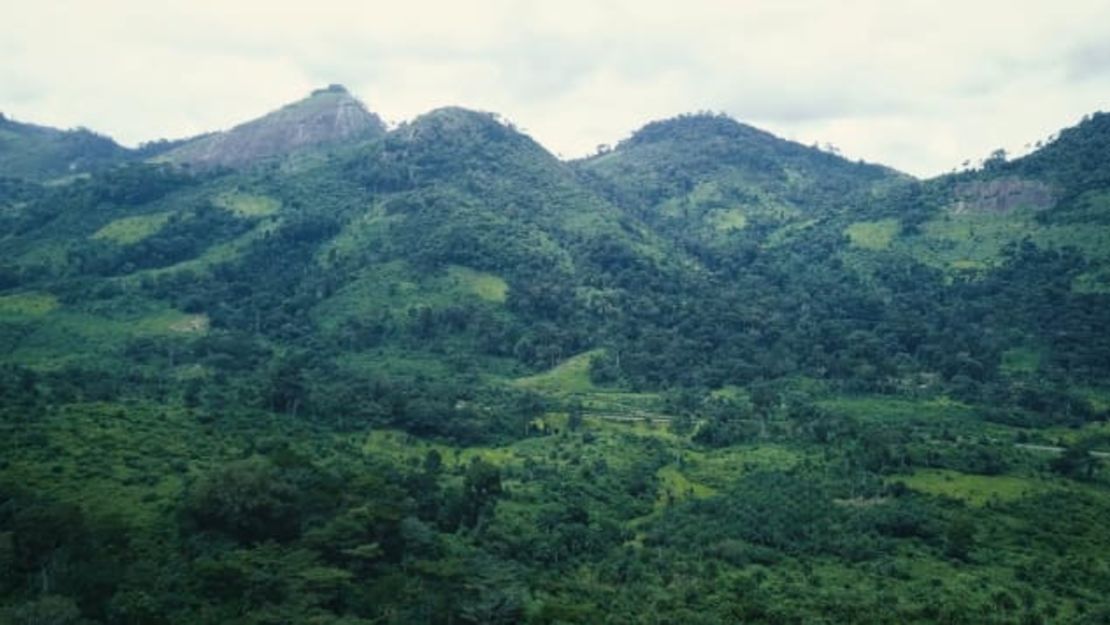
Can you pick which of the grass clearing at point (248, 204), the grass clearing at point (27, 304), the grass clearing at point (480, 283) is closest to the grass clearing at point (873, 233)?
the grass clearing at point (480, 283)

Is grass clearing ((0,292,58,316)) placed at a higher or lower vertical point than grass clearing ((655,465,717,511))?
higher

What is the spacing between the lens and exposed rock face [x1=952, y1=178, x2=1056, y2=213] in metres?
156

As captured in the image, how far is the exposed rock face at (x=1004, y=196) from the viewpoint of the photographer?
15575 centimetres

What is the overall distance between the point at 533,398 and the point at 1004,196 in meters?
109

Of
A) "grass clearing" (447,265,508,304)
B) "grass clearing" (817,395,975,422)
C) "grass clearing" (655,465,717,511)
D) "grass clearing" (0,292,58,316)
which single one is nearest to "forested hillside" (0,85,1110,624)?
"grass clearing" (0,292,58,316)

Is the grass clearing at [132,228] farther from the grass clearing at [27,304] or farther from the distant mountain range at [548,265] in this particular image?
the grass clearing at [27,304]

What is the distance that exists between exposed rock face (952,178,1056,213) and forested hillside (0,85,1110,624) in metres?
0.48

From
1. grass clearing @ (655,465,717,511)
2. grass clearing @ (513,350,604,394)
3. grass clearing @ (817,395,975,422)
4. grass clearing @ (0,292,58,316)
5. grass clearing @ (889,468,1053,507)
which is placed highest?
grass clearing @ (0,292,58,316)

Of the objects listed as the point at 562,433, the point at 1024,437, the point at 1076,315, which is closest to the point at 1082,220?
the point at 1076,315

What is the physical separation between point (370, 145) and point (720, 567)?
152400 mm

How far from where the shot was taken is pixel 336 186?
572 feet

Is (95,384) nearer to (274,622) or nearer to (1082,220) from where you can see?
(274,622)

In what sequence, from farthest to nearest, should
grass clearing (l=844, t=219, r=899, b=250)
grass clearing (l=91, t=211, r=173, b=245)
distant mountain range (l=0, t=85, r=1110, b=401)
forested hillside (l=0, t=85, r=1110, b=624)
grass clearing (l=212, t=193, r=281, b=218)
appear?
grass clearing (l=844, t=219, r=899, b=250) < grass clearing (l=212, t=193, r=281, b=218) < grass clearing (l=91, t=211, r=173, b=245) < distant mountain range (l=0, t=85, r=1110, b=401) < forested hillside (l=0, t=85, r=1110, b=624)

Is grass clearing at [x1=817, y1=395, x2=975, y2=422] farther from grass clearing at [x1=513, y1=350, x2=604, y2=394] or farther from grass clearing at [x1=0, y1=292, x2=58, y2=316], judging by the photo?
grass clearing at [x1=0, y1=292, x2=58, y2=316]
